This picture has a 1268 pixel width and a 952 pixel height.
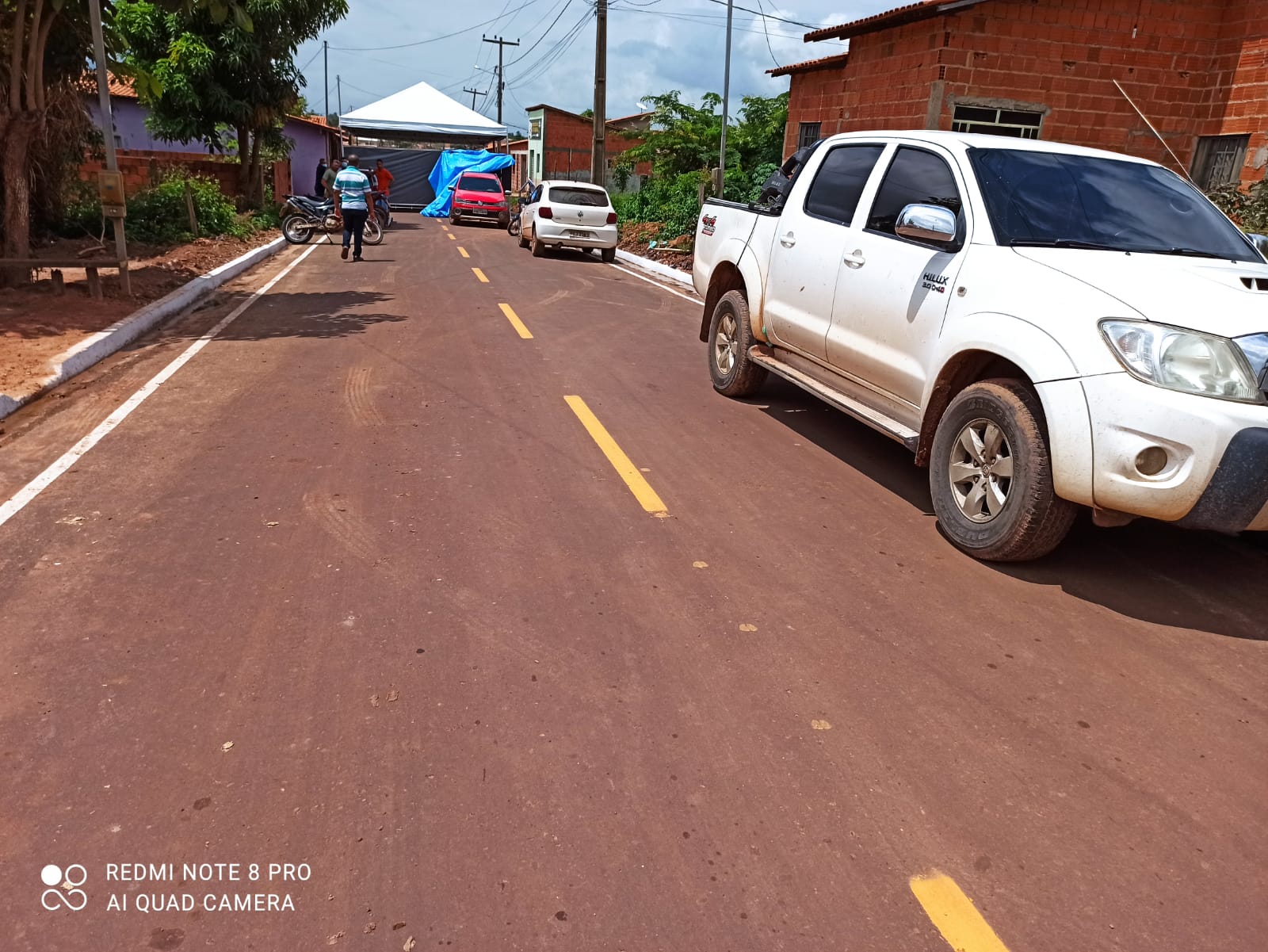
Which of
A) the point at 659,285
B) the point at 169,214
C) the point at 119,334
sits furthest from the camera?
the point at 169,214

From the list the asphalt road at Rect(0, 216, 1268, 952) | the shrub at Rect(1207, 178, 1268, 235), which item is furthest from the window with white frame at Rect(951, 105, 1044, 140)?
the asphalt road at Rect(0, 216, 1268, 952)

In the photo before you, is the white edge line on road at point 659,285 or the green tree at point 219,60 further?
the green tree at point 219,60

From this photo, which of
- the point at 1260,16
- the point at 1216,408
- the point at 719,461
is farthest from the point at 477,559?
the point at 1260,16

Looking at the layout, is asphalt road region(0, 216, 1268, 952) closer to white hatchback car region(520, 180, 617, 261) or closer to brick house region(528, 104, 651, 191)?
white hatchback car region(520, 180, 617, 261)

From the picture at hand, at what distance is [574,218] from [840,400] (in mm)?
16412

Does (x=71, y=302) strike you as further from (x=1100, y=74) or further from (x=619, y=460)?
(x=1100, y=74)

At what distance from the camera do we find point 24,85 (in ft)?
40.9

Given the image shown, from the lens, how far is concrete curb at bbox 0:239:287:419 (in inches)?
299

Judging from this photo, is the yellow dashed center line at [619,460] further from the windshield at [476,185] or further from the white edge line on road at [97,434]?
the windshield at [476,185]

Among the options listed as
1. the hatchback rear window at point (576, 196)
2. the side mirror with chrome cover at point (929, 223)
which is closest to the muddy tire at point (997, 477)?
the side mirror with chrome cover at point (929, 223)

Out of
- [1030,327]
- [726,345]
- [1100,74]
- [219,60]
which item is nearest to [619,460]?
[726,345]

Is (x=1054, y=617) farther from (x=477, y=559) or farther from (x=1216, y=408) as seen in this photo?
(x=477, y=559)

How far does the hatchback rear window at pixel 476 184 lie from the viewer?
106 feet

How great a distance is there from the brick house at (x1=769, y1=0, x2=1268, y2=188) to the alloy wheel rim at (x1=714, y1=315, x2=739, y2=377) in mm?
9142
